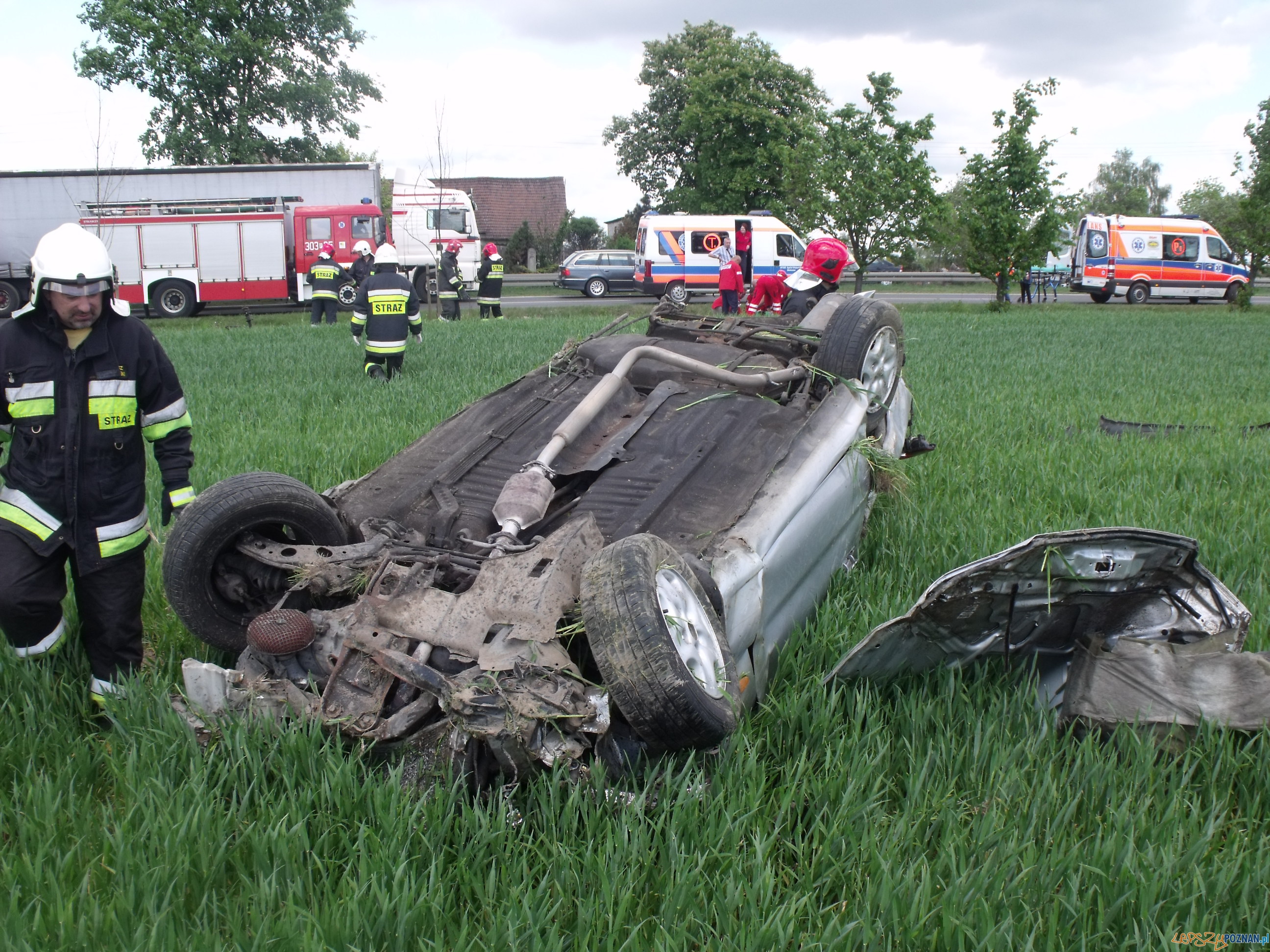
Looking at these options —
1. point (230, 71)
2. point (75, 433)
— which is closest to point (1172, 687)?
point (75, 433)

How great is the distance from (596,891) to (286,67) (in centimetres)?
3864

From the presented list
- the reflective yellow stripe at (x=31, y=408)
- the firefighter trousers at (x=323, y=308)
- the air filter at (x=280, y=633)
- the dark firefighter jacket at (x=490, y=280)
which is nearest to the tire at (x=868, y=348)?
the air filter at (x=280, y=633)

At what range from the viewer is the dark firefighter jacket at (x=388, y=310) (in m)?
9.11

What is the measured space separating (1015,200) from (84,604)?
2341cm

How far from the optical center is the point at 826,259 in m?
6.55

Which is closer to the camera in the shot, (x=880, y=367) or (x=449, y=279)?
(x=880, y=367)

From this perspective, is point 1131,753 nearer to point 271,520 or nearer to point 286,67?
point 271,520

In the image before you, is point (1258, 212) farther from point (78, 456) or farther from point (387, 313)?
point (78, 456)

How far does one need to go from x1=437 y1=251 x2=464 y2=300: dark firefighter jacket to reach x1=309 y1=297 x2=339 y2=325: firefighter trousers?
2.19m

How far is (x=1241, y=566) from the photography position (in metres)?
3.99

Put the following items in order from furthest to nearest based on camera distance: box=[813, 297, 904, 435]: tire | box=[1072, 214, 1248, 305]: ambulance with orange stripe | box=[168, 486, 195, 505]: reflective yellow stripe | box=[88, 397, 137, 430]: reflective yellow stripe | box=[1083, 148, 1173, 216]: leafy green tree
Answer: box=[1083, 148, 1173, 216]: leafy green tree < box=[1072, 214, 1248, 305]: ambulance with orange stripe < box=[813, 297, 904, 435]: tire < box=[168, 486, 195, 505]: reflective yellow stripe < box=[88, 397, 137, 430]: reflective yellow stripe

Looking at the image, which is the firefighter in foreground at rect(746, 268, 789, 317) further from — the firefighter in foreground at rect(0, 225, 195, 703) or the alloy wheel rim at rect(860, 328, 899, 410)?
the firefighter in foreground at rect(0, 225, 195, 703)

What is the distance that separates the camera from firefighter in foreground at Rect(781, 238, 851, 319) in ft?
21.5

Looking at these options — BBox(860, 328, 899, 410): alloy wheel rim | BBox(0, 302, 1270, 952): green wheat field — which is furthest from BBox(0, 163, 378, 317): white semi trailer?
BBox(0, 302, 1270, 952): green wheat field
